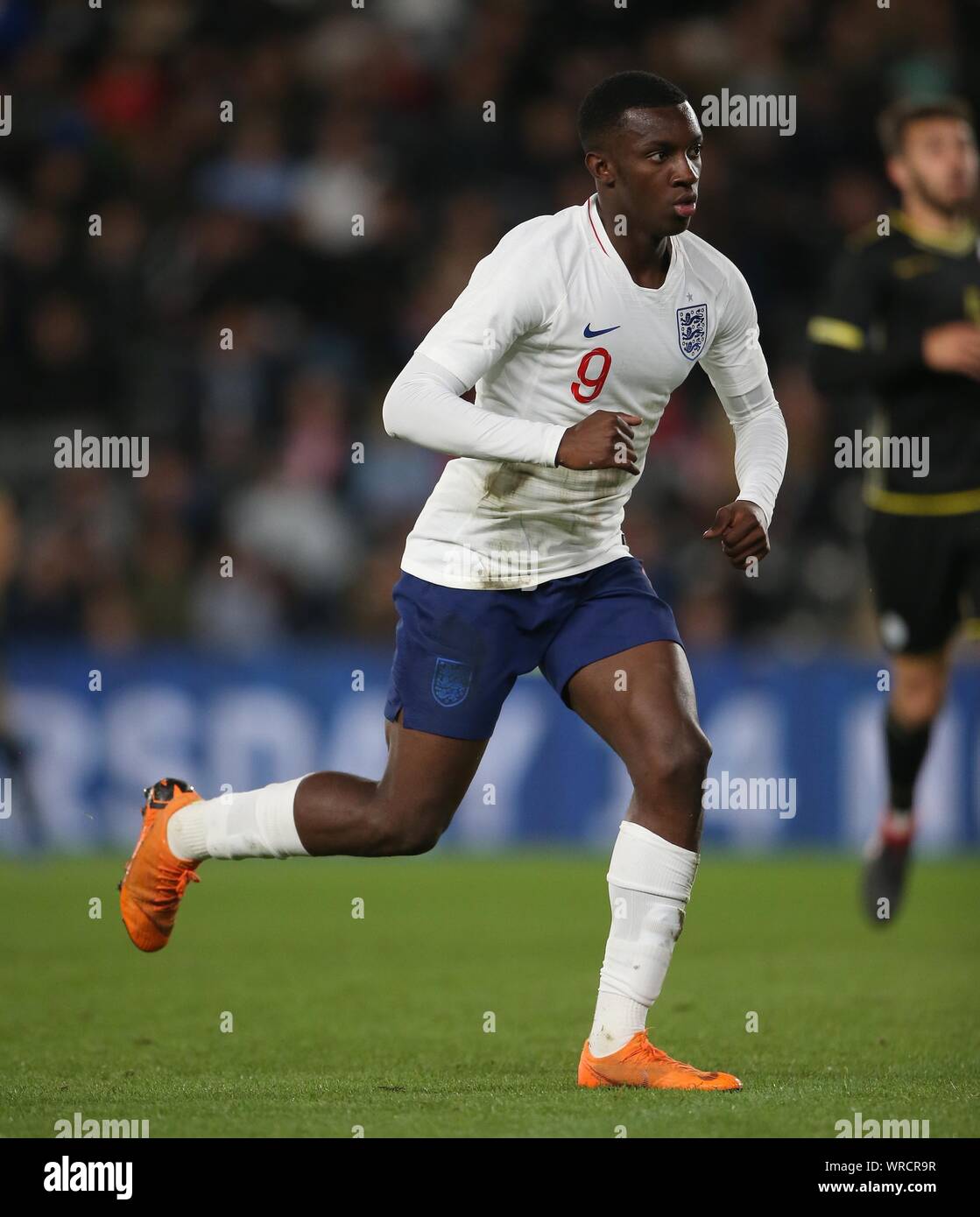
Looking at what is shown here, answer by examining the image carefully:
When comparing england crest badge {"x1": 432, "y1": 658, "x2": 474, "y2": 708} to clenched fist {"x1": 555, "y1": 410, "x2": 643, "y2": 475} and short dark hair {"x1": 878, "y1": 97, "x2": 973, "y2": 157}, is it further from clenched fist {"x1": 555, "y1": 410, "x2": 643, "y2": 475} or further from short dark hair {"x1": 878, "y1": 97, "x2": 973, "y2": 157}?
short dark hair {"x1": 878, "y1": 97, "x2": 973, "y2": 157}

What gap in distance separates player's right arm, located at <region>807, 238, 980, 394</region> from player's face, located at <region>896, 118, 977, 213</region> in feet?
0.94

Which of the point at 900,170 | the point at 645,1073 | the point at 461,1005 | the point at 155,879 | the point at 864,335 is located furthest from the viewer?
the point at 900,170

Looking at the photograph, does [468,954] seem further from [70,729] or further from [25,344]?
[25,344]

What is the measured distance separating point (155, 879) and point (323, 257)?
9.17m

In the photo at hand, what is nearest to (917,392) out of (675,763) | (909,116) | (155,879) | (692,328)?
(909,116)

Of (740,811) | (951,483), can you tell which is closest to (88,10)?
(740,811)

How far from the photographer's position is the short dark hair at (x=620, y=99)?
4.45 m

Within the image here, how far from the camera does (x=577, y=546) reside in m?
4.68

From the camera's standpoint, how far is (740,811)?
11297 mm

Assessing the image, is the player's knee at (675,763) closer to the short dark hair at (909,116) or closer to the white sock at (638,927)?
the white sock at (638,927)

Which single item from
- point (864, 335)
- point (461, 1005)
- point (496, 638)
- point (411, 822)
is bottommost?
point (461, 1005)

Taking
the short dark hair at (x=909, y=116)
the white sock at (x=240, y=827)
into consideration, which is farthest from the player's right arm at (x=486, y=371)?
the short dark hair at (x=909, y=116)

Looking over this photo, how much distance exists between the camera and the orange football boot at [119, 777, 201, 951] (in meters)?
4.93

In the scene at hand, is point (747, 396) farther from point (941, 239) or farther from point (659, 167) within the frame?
point (941, 239)
